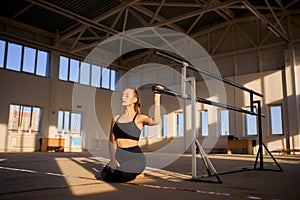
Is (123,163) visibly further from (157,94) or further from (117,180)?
(157,94)

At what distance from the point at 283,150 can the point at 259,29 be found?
552 centimetres

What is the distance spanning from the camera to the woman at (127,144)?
8.37 ft

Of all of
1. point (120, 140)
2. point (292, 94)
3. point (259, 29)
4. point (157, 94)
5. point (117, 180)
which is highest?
point (259, 29)

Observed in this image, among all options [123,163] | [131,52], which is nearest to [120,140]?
[123,163]

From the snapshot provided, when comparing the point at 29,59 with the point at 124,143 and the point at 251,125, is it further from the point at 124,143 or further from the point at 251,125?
the point at 124,143

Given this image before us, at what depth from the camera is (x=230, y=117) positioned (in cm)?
1355

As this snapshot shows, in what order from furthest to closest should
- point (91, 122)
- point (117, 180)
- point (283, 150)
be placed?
point (91, 122) < point (283, 150) < point (117, 180)

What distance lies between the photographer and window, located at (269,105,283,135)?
12.4 meters

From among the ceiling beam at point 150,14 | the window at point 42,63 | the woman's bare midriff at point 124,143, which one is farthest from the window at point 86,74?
the woman's bare midriff at point 124,143

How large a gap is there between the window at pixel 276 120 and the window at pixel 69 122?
9417mm

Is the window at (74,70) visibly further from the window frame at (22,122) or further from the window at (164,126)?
the window at (164,126)

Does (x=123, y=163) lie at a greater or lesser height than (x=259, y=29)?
lesser

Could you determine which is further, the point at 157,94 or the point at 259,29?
the point at 259,29

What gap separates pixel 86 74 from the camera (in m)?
16.0
